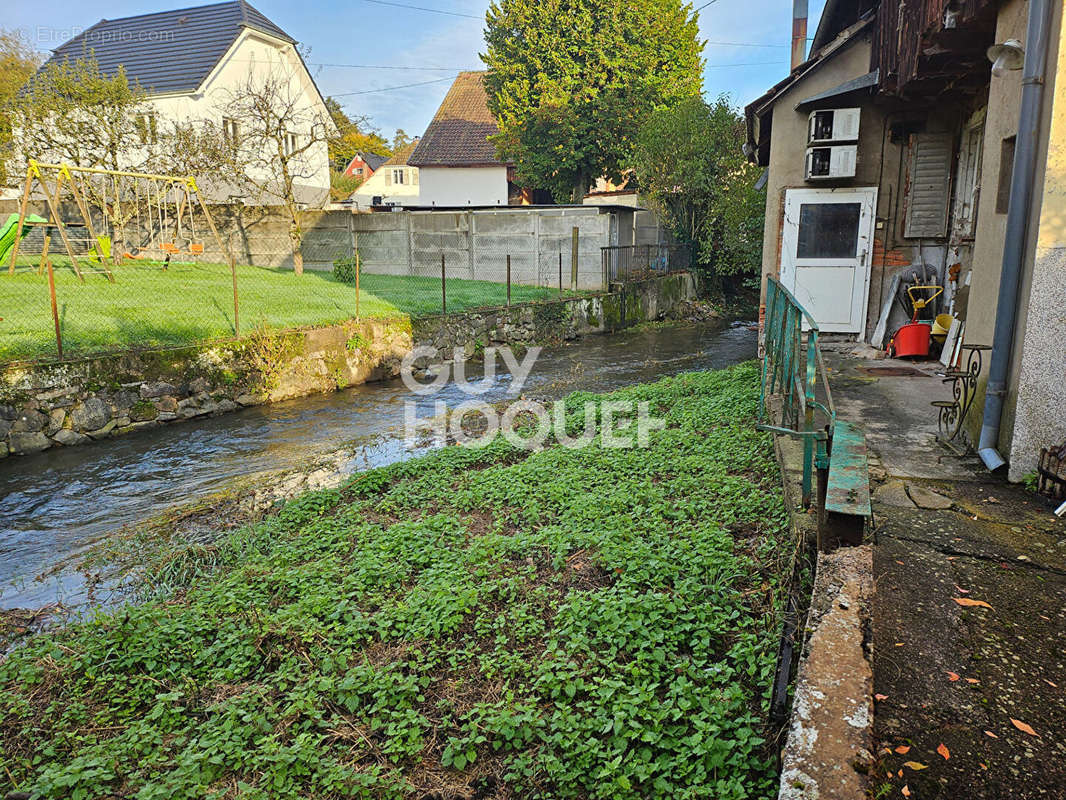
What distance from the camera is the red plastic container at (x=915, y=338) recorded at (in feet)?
28.5

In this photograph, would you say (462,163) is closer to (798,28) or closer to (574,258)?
(574,258)

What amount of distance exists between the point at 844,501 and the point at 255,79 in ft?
97.2

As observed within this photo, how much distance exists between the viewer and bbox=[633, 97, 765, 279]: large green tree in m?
20.7

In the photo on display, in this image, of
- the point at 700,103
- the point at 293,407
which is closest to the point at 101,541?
the point at 293,407

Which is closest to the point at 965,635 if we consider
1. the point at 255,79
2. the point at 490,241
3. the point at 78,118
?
the point at 490,241

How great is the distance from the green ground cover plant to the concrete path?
50cm

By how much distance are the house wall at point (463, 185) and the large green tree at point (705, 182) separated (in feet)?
35.6

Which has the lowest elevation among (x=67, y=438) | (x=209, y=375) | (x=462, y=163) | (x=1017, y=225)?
(x=67, y=438)

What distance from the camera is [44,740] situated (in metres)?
3.28

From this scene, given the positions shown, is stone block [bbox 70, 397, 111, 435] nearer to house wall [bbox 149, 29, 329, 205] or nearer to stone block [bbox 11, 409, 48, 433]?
stone block [bbox 11, 409, 48, 433]

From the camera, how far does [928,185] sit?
9758 millimetres

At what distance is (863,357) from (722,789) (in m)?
7.62

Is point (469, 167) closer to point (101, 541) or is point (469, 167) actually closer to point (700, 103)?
point (700, 103)

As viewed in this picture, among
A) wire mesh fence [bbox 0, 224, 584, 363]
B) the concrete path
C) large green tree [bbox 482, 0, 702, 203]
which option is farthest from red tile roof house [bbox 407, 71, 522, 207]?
the concrete path
